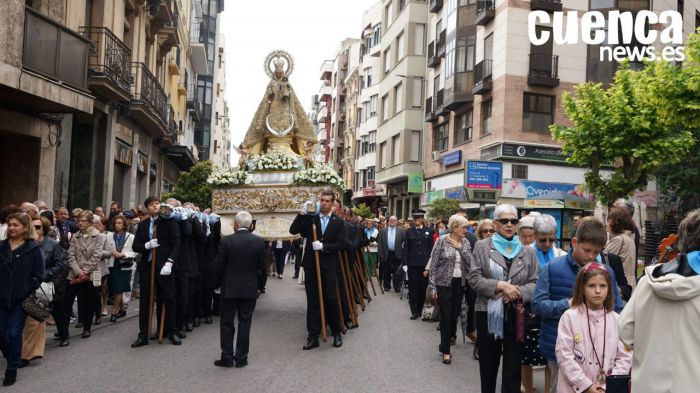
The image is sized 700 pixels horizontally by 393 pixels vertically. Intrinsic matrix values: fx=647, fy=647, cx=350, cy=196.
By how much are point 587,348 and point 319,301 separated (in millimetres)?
5367

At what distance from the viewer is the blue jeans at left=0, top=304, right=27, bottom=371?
22.3 ft

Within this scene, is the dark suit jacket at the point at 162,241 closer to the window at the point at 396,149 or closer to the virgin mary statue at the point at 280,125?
the virgin mary statue at the point at 280,125

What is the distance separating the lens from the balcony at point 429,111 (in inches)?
1444

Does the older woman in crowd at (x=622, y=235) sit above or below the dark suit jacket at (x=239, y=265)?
above

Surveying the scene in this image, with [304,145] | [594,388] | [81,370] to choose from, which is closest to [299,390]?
[81,370]

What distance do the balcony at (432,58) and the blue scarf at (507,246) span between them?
1239 inches

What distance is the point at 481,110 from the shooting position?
30.4m

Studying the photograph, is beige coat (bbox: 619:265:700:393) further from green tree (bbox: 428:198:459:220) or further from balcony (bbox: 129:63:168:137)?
green tree (bbox: 428:198:459:220)

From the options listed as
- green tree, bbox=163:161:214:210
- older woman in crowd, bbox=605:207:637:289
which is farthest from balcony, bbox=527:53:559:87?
older woman in crowd, bbox=605:207:637:289

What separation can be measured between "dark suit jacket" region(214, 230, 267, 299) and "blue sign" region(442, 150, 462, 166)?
996 inches

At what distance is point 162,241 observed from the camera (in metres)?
9.30

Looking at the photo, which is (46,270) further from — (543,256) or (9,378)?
(543,256)

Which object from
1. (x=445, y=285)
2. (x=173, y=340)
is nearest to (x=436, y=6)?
(x=445, y=285)

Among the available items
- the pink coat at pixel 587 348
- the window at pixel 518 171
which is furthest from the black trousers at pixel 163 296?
the window at pixel 518 171
